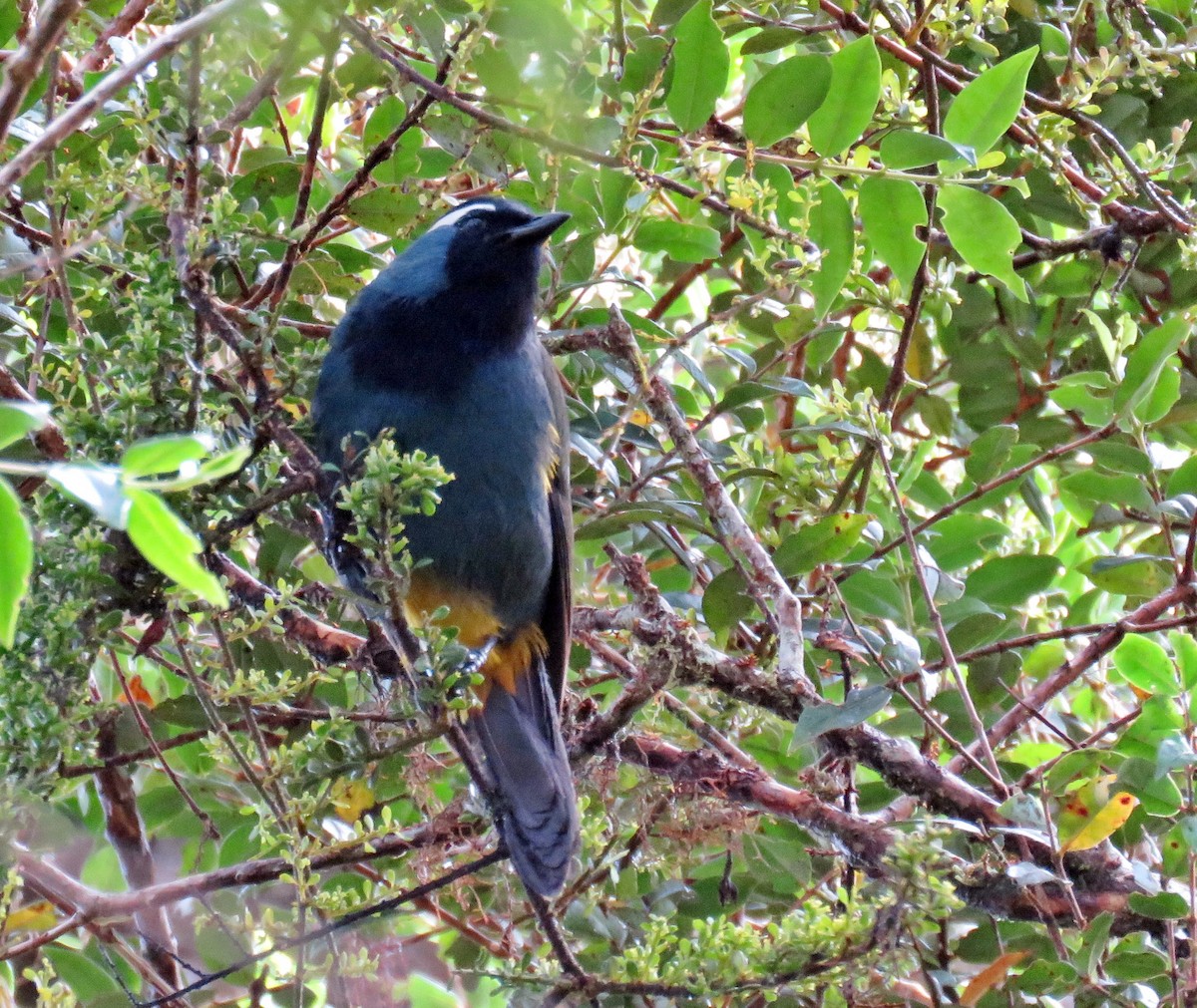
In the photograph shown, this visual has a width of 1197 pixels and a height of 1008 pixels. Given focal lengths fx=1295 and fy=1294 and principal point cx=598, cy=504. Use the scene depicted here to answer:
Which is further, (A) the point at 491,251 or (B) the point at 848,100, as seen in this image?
(A) the point at 491,251

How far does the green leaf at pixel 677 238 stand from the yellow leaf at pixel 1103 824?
128 cm

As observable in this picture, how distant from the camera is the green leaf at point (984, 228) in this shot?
7.06 feet

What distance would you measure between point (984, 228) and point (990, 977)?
4.43 ft

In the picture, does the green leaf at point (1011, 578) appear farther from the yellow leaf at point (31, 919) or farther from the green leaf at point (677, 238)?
the yellow leaf at point (31, 919)

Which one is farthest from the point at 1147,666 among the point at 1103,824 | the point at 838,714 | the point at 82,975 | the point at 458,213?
the point at 82,975

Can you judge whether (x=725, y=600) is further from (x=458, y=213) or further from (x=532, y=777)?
(x=458, y=213)

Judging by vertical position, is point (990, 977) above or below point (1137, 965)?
below

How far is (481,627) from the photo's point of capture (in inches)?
116

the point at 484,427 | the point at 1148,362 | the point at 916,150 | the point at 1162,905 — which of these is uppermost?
→ the point at 916,150

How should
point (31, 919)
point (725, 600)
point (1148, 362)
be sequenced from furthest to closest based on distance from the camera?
1. point (31, 919)
2. point (725, 600)
3. point (1148, 362)

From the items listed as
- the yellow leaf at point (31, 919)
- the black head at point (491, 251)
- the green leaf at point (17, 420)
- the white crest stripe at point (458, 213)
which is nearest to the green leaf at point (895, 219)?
the black head at point (491, 251)

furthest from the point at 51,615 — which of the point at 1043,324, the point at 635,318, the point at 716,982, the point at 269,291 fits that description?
the point at 1043,324

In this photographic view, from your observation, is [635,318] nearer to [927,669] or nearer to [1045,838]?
[927,669]

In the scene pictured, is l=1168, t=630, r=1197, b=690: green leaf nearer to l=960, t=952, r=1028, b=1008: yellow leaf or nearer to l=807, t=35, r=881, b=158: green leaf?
l=960, t=952, r=1028, b=1008: yellow leaf
